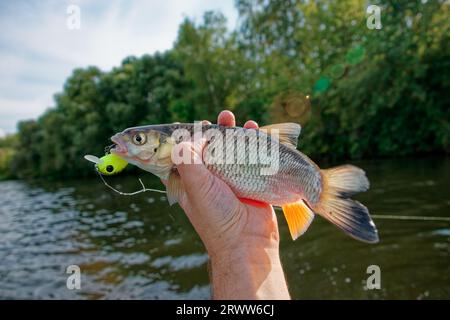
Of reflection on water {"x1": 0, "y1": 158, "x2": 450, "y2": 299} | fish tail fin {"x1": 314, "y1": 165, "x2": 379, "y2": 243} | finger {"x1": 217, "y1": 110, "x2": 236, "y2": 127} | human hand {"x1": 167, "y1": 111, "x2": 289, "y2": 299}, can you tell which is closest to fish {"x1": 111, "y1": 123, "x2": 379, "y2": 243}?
fish tail fin {"x1": 314, "y1": 165, "x2": 379, "y2": 243}

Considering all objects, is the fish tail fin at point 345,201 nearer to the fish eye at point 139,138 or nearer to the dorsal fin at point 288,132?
the dorsal fin at point 288,132

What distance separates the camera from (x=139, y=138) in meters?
3.04

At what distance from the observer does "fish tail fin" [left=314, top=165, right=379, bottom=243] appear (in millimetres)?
2906

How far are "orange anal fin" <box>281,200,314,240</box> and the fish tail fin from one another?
0.81 ft

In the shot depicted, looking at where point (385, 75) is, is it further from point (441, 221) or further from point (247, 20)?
point (247, 20)

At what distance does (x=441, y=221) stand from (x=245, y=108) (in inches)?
1085

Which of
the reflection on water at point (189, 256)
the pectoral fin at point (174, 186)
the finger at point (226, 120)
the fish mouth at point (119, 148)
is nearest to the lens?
the fish mouth at point (119, 148)

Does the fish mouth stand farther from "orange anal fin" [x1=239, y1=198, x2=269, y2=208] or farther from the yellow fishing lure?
"orange anal fin" [x1=239, y1=198, x2=269, y2=208]

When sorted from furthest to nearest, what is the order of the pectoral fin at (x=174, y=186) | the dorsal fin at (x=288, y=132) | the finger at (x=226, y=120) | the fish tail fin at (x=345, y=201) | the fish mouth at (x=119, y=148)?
the finger at (x=226, y=120)
the dorsal fin at (x=288, y=132)
the pectoral fin at (x=174, y=186)
the fish mouth at (x=119, y=148)
the fish tail fin at (x=345, y=201)

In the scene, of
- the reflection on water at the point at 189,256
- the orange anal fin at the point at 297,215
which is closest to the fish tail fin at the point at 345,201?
the orange anal fin at the point at 297,215

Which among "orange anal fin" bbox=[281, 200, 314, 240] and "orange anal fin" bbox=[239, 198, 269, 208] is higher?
"orange anal fin" bbox=[239, 198, 269, 208]

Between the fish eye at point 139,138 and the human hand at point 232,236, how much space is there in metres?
0.35

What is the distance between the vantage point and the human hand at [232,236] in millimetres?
2948

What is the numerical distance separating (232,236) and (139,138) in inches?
43.8
